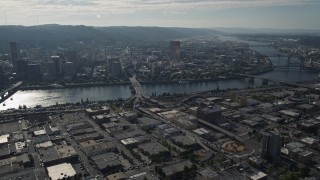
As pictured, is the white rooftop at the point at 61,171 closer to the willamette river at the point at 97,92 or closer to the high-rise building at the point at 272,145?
the high-rise building at the point at 272,145

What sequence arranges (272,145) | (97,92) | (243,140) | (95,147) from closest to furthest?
(272,145), (95,147), (243,140), (97,92)

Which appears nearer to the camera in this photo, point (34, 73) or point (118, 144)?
point (118, 144)

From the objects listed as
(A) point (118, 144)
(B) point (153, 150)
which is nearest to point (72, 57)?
(A) point (118, 144)

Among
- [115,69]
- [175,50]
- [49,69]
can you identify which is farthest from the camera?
[175,50]

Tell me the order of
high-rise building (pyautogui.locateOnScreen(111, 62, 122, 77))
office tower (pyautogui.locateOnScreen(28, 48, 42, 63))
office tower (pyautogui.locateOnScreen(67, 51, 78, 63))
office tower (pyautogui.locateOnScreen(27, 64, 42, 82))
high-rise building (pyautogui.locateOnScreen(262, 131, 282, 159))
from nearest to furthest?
high-rise building (pyautogui.locateOnScreen(262, 131, 282, 159)) < office tower (pyautogui.locateOnScreen(27, 64, 42, 82)) < high-rise building (pyautogui.locateOnScreen(111, 62, 122, 77)) < office tower (pyautogui.locateOnScreen(67, 51, 78, 63)) < office tower (pyautogui.locateOnScreen(28, 48, 42, 63))

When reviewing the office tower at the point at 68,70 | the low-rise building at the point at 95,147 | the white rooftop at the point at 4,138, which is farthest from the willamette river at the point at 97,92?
the low-rise building at the point at 95,147

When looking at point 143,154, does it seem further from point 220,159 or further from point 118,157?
point 220,159

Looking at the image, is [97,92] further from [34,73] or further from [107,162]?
[107,162]

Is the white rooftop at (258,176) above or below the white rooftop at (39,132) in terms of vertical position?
below

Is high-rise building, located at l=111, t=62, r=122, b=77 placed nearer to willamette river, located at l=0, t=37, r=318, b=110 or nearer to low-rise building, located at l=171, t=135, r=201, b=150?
willamette river, located at l=0, t=37, r=318, b=110

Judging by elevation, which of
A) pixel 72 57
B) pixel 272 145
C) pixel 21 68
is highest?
pixel 72 57

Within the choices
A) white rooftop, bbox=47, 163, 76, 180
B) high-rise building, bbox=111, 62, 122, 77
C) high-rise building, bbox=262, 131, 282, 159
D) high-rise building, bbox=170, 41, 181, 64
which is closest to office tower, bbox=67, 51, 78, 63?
high-rise building, bbox=111, 62, 122, 77

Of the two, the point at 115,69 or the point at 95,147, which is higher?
the point at 115,69
